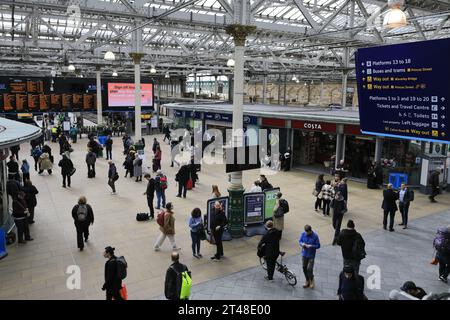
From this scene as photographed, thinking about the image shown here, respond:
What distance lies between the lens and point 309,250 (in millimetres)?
7750

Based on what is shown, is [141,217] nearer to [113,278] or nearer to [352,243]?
[113,278]

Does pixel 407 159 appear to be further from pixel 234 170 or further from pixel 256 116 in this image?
pixel 234 170

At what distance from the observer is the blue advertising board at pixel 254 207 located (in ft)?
35.8

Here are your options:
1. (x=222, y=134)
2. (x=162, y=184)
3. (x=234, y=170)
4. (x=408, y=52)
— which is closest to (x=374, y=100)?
(x=408, y=52)

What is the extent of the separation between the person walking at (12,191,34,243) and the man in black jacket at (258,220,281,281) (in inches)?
229

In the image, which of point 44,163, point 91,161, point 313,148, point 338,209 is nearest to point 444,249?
point 338,209

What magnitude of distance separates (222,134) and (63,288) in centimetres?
1883

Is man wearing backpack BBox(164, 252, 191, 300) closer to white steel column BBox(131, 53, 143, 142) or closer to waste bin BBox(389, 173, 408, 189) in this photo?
waste bin BBox(389, 173, 408, 189)

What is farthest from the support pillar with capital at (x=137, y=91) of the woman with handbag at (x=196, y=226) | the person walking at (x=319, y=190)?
the woman with handbag at (x=196, y=226)

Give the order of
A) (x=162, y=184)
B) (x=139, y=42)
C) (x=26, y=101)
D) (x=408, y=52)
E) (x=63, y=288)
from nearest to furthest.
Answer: (x=408, y=52) < (x=63, y=288) < (x=162, y=184) < (x=139, y=42) < (x=26, y=101)

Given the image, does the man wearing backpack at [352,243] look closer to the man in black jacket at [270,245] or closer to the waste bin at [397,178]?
the man in black jacket at [270,245]
